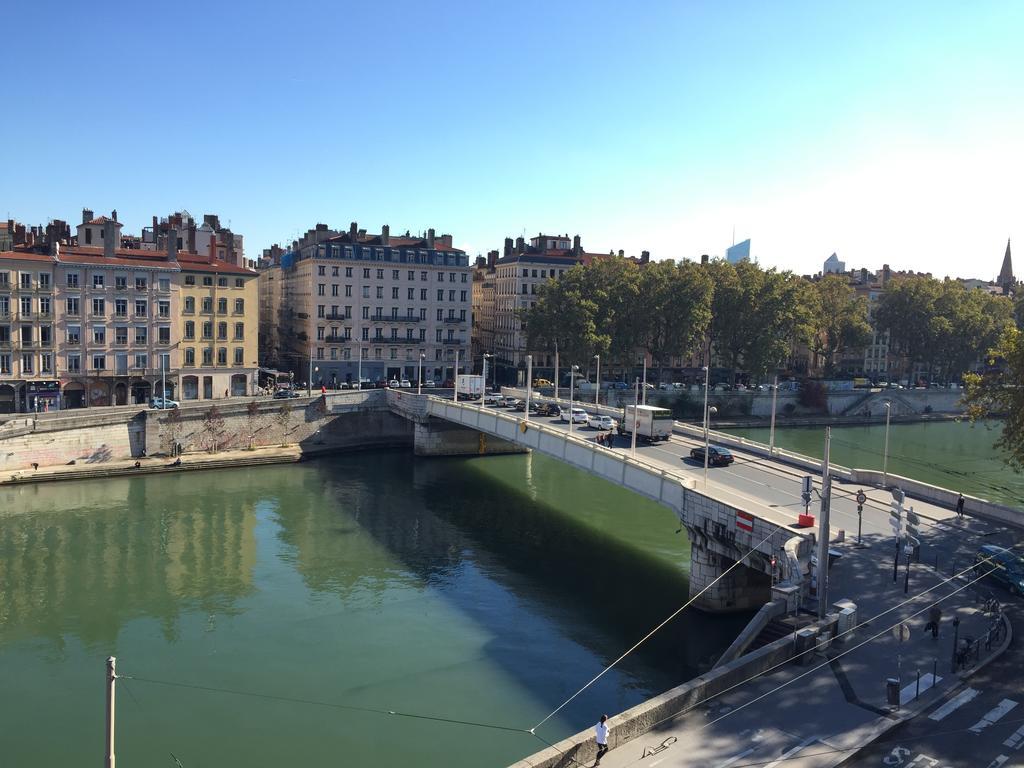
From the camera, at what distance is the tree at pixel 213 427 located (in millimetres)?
64125

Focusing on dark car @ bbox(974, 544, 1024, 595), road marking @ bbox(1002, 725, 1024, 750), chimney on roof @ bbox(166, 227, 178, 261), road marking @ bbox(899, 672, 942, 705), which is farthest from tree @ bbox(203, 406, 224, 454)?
road marking @ bbox(1002, 725, 1024, 750)

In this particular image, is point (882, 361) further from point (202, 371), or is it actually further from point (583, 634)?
point (583, 634)

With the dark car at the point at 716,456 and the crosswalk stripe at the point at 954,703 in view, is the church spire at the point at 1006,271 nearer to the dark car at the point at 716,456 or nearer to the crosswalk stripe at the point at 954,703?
the dark car at the point at 716,456

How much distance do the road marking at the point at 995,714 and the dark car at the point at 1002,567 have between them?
849cm

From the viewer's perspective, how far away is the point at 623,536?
4581cm

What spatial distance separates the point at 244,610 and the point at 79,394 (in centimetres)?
4095

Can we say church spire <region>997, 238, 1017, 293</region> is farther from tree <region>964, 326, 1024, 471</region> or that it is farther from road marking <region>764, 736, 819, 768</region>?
road marking <region>764, 736, 819, 768</region>

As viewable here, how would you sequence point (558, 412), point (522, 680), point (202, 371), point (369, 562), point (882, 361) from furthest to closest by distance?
point (882, 361)
point (202, 371)
point (558, 412)
point (369, 562)
point (522, 680)

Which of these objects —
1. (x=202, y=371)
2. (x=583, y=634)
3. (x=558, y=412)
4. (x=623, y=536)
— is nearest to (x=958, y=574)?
(x=583, y=634)

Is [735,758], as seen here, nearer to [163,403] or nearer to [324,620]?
[324,620]

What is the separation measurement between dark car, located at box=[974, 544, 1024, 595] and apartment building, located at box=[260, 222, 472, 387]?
6384 cm

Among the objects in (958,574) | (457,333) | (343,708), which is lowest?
(343,708)

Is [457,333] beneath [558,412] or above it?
above

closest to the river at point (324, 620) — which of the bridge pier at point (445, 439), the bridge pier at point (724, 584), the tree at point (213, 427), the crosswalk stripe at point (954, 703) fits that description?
the bridge pier at point (724, 584)
